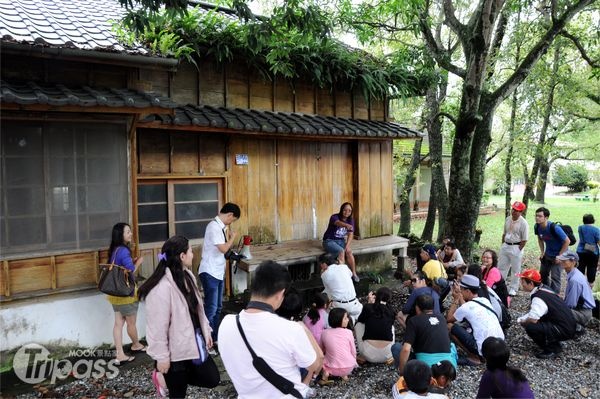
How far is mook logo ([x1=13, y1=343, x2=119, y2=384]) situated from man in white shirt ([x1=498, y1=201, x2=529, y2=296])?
8.47 metres

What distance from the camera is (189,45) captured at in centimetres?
725

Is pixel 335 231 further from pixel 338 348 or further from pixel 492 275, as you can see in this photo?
pixel 338 348

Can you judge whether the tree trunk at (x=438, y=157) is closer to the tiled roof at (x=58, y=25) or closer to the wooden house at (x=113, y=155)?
the wooden house at (x=113, y=155)

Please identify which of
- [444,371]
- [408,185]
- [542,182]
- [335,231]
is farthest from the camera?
[542,182]

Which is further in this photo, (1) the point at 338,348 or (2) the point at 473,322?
(2) the point at 473,322

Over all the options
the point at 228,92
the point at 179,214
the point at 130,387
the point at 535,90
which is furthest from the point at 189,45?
the point at 535,90

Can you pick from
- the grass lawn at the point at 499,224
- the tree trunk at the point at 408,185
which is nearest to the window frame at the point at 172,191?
the tree trunk at the point at 408,185

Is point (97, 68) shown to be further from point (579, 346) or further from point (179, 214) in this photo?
point (579, 346)

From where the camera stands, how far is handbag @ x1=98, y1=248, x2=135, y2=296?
5449 millimetres

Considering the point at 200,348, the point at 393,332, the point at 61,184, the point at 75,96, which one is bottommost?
the point at 393,332

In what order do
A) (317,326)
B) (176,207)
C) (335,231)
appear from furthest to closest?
1. (335,231)
2. (176,207)
3. (317,326)

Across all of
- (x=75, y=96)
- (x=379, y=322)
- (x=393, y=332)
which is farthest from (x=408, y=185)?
(x=75, y=96)

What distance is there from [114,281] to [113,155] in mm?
1948

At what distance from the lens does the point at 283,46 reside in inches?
294
